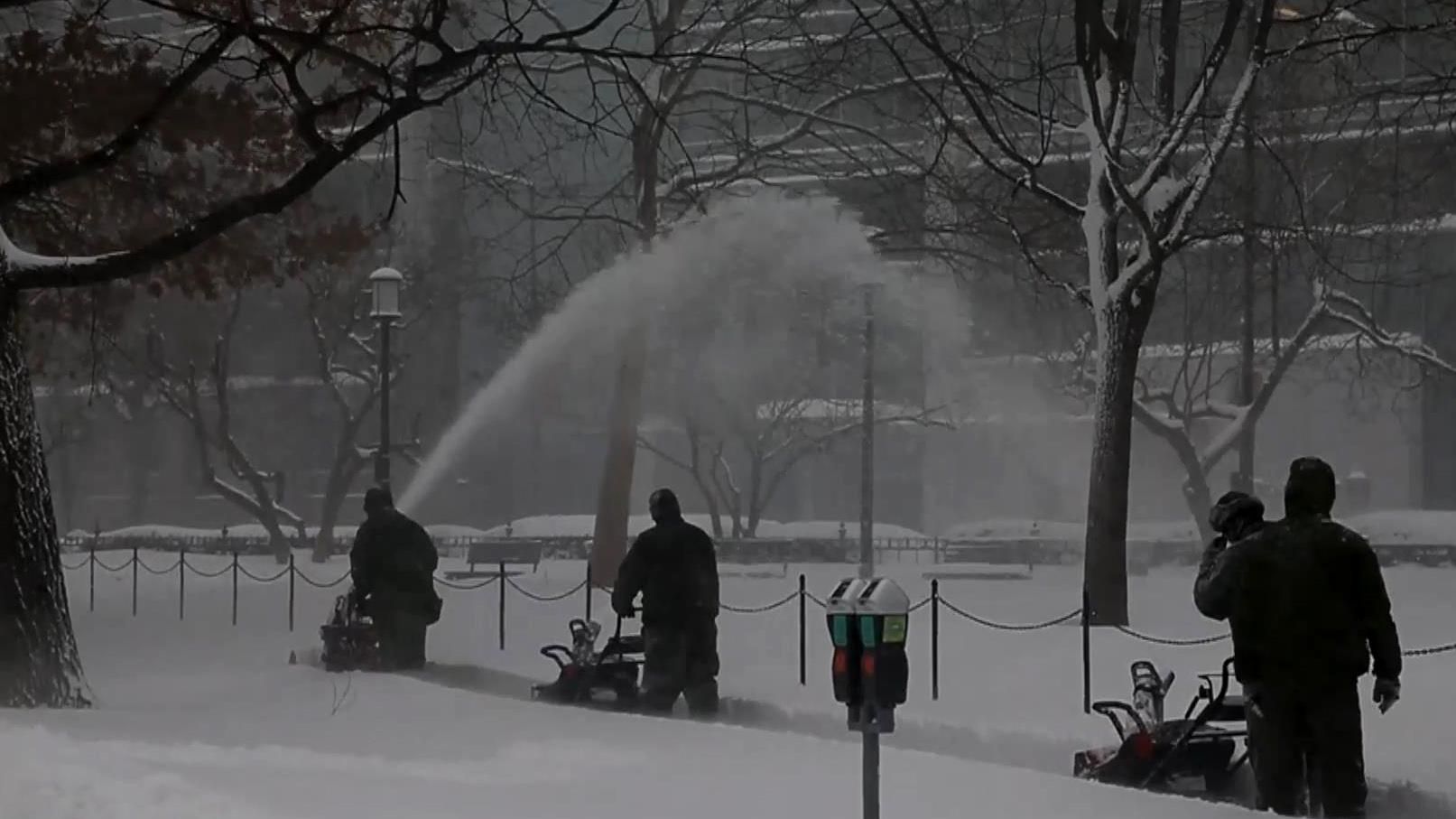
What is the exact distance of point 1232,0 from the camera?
16.8 m

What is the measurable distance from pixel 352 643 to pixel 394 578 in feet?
2.60

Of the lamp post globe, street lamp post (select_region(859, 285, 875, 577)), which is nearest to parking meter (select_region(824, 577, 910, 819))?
the lamp post globe

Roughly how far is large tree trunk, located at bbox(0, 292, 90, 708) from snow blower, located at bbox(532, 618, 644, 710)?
3.37 meters

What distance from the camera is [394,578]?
52.3ft

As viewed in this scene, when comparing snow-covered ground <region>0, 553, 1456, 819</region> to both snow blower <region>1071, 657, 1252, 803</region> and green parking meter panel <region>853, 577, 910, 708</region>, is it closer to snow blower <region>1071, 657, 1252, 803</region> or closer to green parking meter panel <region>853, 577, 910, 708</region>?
snow blower <region>1071, 657, 1252, 803</region>

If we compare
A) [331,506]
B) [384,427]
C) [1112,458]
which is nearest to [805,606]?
[1112,458]

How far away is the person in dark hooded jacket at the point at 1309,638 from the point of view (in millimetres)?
8695

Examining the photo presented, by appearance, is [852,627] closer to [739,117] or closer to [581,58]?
[581,58]

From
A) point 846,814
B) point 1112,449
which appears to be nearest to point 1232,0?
point 1112,449

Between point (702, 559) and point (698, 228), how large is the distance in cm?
1916

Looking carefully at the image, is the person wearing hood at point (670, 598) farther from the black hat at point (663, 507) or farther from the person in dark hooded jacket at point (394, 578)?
the person in dark hooded jacket at point (394, 578)

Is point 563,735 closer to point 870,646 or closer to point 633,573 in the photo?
point 633,573

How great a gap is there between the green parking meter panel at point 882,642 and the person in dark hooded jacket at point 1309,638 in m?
2.82

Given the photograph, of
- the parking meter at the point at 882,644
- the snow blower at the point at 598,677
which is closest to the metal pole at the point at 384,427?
the snow blower at the point at 598,677
